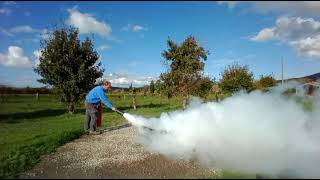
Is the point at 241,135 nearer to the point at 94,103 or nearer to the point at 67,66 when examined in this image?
the point at 94,103

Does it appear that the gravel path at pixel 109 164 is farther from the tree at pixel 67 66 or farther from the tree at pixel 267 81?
the tree at pixel 267 81

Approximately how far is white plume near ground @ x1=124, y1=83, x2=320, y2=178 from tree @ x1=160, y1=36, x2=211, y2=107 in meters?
19.5

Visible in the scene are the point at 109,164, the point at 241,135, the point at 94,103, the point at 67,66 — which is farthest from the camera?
the point at 67,66

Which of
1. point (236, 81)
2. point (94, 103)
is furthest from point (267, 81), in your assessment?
point (94, 103)

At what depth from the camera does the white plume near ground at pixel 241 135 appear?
12555mm

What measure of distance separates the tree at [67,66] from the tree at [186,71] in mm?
6602

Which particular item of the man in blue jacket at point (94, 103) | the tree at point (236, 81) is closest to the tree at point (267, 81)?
the tree at point (236, 81)

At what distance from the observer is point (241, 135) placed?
44.2 ft

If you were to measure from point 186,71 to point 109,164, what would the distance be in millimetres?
23680

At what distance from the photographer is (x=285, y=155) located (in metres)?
12.9

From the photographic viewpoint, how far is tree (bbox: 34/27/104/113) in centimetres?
3338

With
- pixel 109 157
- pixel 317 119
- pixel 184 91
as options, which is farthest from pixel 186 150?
pixel 184 91

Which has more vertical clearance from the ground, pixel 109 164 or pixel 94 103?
pixel 94 103

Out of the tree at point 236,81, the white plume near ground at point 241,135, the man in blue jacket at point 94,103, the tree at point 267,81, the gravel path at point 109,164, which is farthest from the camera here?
the tree at point 267,81
